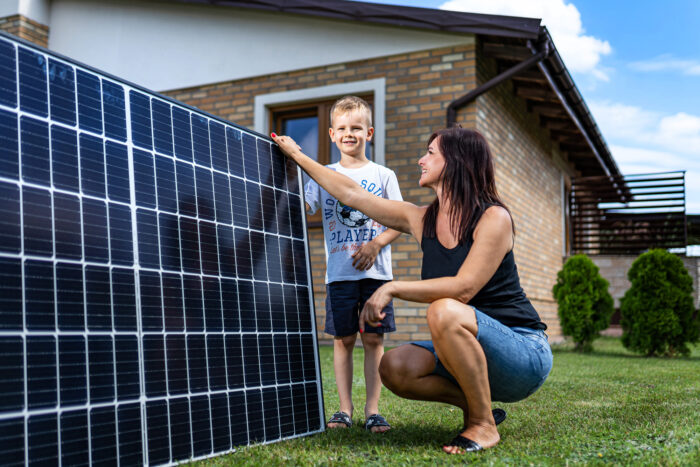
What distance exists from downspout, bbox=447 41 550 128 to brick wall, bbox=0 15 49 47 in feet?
24.2

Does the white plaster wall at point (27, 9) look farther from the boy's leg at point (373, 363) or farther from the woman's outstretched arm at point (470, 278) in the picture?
the woman's outstretched arm at point (470, 278)

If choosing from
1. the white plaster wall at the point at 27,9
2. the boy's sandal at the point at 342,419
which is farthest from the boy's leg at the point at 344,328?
the white plaster wall at the point at 27,9

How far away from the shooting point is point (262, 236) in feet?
9.66

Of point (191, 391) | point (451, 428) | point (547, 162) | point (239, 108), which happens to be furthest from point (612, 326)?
point (191, 391)

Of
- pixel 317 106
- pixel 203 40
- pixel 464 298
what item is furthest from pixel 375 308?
pixel 203 40

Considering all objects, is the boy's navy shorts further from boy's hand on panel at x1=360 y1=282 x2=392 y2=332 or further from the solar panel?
boy's hand on panel at x1=360 y1=282 x2=392 y2=332

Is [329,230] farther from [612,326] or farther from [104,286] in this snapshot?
[612,326]

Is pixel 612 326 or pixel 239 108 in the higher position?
pixel 239 108

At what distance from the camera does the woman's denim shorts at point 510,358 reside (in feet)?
8.30

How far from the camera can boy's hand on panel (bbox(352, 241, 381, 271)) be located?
335cm

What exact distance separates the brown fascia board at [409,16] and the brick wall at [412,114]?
0.43 meters

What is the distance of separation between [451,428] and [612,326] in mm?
13449

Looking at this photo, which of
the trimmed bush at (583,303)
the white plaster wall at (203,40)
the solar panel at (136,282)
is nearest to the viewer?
the solar panel at (136,282)

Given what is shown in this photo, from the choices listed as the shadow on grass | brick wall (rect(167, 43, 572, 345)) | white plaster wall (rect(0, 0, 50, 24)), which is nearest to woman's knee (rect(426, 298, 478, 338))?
the shadow on grass
